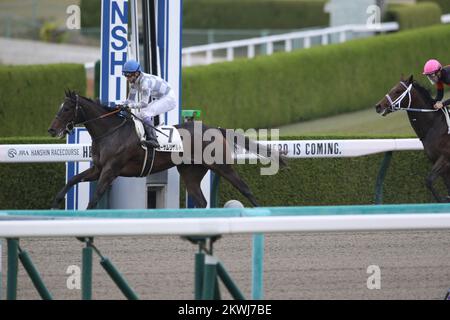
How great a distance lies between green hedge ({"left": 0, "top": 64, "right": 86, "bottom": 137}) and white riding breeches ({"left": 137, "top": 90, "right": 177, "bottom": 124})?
4569 millimetres

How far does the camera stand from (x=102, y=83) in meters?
8.49

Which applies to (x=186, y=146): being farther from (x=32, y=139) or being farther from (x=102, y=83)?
(x=32, y=139)

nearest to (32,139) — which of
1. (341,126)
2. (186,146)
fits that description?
(186,146)

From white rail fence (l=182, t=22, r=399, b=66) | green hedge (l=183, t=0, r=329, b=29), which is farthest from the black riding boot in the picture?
green hedge (l=183, t=0, r=329, b=29)

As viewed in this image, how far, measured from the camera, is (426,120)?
29.6 ft

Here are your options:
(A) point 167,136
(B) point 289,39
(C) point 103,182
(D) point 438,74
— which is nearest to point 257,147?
(A) point 167,136

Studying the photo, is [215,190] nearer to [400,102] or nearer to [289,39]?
[400,102]

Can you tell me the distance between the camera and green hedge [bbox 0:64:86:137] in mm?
12445

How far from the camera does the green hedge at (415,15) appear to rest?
1802cm

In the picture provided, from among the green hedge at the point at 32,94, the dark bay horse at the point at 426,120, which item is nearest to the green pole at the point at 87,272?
the dark bay horse at the point at 426,120

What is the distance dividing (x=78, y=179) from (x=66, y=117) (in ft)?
1.63

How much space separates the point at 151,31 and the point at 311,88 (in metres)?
6.73

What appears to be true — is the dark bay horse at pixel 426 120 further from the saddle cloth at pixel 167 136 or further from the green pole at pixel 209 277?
the green pole at pixel 209 277
